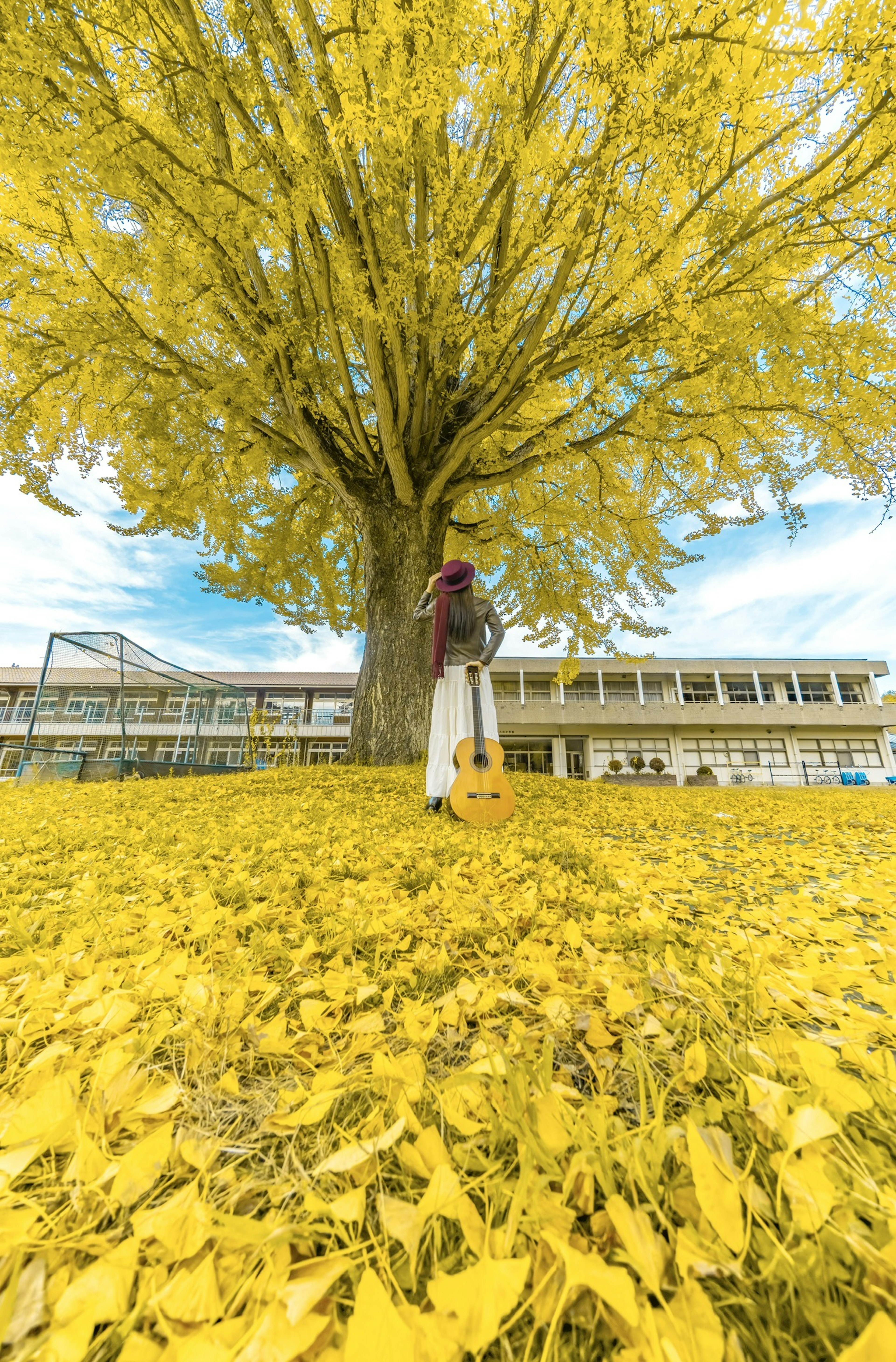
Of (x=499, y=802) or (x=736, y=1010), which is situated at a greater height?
(x=499, y=802)

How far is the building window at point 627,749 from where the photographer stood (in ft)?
95.7

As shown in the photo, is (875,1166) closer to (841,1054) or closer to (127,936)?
(841,1054)

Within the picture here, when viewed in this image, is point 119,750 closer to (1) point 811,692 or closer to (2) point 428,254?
(2) point 428,254

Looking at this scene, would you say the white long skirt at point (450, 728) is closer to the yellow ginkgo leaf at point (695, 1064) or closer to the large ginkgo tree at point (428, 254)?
the large ginkgo tree at point (428, 254)

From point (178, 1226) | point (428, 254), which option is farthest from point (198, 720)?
point (178, 1226)

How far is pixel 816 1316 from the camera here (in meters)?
0.47

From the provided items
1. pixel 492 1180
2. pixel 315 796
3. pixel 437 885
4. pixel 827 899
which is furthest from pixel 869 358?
pixel 492 1180

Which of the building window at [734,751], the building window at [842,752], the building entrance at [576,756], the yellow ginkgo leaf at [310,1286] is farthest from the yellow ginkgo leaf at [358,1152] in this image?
the building window at [842,752]

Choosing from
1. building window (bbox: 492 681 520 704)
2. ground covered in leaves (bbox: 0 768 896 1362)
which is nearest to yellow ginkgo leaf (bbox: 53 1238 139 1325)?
ground covered in leaves (bbox: 0 768 896 1362)

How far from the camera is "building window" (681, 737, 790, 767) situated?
95.7 ft


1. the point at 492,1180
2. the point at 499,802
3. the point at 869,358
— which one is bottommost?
the point at 492,1180

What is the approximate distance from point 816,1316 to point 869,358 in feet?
20.4

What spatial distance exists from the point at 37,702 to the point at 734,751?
31266 mm

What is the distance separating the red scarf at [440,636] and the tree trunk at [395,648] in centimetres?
187
